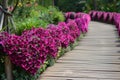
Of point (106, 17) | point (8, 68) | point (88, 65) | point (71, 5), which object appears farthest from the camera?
point (71, 5)

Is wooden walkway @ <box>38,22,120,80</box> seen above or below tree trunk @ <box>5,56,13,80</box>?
below

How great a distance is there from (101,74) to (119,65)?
1.07 meters

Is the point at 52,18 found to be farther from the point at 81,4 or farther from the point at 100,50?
the point at 81,4

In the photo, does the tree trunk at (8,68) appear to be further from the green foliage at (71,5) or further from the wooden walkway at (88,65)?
the green foliage at (71,5)

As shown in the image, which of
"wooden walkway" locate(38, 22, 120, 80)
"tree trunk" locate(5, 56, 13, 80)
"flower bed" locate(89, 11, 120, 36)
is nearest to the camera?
"tree trunk" locate(5, 56, 13, 80)

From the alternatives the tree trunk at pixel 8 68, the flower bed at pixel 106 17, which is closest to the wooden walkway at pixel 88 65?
the tree trunk at pixel 8 68

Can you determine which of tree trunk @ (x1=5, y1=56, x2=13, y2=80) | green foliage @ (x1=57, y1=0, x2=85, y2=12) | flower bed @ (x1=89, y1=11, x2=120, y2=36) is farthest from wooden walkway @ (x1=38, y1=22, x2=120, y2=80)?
green foliage @ (x1=57, y1=0, x2=85, y2=12)

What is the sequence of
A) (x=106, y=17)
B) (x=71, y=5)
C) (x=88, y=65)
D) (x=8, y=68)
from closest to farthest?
(x=8, y=68), (x=88, y=65), (x=106, y=17), (x=71, y=5)

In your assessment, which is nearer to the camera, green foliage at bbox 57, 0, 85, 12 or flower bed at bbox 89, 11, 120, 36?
flower bed at bbox 89, 11, 120, 36

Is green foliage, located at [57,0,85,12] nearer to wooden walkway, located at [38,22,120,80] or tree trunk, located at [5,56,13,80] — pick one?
wooden walkway, located at [38,22,120,80]

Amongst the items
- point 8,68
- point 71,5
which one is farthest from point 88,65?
point 71,5

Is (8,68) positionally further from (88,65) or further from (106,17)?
(106,17)

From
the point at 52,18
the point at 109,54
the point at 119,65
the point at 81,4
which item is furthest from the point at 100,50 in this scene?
the point at 81,4

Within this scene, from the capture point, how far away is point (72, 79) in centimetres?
687
